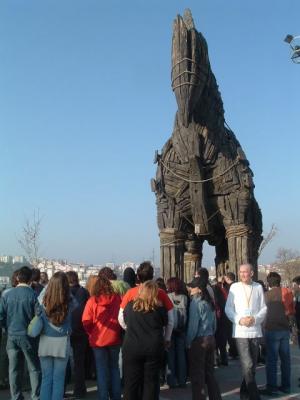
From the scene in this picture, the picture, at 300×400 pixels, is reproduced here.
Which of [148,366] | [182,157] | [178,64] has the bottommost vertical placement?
[148,366]

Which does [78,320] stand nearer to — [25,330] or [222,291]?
[25,330]

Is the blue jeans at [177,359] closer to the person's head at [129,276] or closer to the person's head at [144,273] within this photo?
the person's head at [129,276]

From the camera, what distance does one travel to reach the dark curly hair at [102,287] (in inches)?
228

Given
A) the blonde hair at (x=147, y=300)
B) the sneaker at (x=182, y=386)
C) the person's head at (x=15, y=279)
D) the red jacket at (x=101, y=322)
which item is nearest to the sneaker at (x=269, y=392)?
the sneaker at (x=182, y=386)

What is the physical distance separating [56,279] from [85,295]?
1.51 m

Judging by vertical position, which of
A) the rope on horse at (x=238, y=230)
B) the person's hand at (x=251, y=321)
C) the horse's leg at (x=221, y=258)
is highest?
the rope on horse at (x=238, y=230)

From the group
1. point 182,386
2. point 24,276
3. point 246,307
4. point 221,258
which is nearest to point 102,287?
point 24,276

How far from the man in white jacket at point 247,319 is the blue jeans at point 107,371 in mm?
1433

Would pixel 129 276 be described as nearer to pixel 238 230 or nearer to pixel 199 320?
pixel 199 320

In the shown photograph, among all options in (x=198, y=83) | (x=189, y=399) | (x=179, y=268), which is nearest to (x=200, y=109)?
(x=198, y=83)

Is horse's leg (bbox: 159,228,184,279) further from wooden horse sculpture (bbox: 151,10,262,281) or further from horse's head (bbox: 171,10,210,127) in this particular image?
horse's head (bbox: 171,10,210,127)

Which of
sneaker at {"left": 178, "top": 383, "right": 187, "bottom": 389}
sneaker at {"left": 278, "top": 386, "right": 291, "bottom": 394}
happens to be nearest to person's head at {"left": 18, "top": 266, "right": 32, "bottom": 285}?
sneaker at {"left": 178, "top": 383, "right": 187, "bottom": 389}

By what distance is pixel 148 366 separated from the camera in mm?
4883

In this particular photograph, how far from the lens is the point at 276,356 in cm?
674
